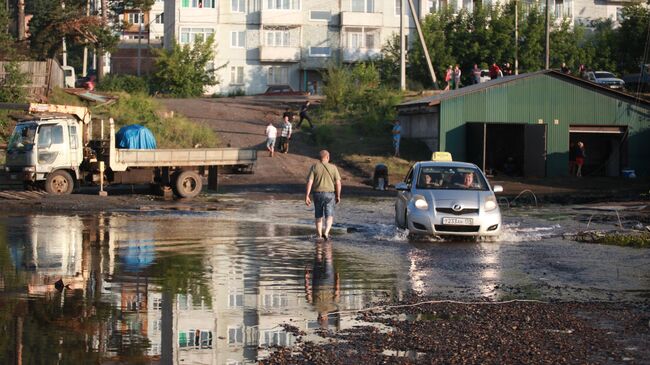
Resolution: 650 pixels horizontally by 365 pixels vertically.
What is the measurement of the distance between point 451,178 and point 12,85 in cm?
3178

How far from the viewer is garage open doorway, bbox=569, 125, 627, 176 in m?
46.0

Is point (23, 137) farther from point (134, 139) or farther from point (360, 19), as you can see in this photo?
point (360, 19)

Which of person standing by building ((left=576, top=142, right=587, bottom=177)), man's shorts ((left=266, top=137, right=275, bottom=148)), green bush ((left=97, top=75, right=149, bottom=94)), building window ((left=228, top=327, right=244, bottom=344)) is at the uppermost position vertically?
green bush ((left=97, top=75, right=149, bottom=94))

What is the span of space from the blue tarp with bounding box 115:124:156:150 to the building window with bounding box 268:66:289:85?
51021 mm

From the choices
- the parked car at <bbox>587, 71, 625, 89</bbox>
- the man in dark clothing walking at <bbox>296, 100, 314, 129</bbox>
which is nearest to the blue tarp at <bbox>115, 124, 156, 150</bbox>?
the man in dark clothing walking at <bbox>296, 100, 314, 129</bbox>

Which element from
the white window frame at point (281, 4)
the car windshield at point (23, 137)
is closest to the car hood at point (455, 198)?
the car windshield at point (23, 137)

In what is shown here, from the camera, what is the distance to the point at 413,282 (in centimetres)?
1334

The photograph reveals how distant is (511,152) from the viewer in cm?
4797

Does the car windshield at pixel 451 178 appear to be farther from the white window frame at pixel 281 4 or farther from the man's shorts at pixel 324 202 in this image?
the white window frame at pixel 281 4

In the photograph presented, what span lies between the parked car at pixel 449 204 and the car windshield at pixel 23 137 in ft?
48.2

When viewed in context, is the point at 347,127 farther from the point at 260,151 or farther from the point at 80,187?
the point at 80,187

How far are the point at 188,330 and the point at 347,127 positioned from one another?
42.2m

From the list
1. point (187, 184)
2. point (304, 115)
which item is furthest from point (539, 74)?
point (187, 184)

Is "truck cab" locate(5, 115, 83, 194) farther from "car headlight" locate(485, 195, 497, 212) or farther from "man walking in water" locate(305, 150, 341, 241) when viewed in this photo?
"car headlight" locate(485, 195, 497, 212)
